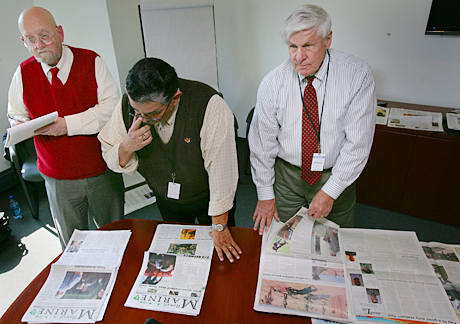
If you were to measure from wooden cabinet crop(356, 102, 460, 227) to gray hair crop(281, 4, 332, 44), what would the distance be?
5.24 feet

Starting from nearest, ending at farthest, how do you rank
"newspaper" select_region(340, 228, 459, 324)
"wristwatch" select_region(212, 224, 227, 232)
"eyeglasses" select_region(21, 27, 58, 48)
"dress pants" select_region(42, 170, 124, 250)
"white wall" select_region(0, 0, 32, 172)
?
"newspaper" select_region(340, 228, 459, 324) → "wristwatch" select_region(212, 224, 227, 232) → "eyeglasses" select_region(21, 27, 58, 48) → "dress pants" select_region(42, 170, 124, 250) → "white wall" select_region(0, 0, 32, 172)

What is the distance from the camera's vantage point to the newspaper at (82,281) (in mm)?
1131

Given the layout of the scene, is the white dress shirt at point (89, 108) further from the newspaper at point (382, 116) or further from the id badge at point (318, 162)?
the newspaper at point (382, 116)

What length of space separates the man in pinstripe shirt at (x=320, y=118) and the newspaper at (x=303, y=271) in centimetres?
9

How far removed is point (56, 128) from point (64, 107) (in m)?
0.15

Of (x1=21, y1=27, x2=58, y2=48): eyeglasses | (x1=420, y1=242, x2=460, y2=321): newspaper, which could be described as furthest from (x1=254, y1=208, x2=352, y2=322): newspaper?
(x1=21, y1=27, x2=58, y2=48): eyeglasses

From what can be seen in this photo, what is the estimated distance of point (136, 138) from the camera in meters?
1.29

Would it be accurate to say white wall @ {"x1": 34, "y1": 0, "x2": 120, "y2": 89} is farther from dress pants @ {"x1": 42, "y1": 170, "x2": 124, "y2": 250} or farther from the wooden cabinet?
the wooden cabinet

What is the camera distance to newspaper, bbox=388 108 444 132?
2496 millimetres

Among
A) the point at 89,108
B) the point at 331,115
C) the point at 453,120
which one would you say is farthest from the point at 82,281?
the point at 453,120

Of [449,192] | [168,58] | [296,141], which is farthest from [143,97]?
[449,192]

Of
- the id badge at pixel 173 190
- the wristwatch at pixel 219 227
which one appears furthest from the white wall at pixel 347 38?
the wristwatch at pixel 219 227

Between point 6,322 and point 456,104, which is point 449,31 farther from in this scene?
point 6,322

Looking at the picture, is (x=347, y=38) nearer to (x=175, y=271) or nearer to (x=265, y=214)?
(x=265, y=214)
